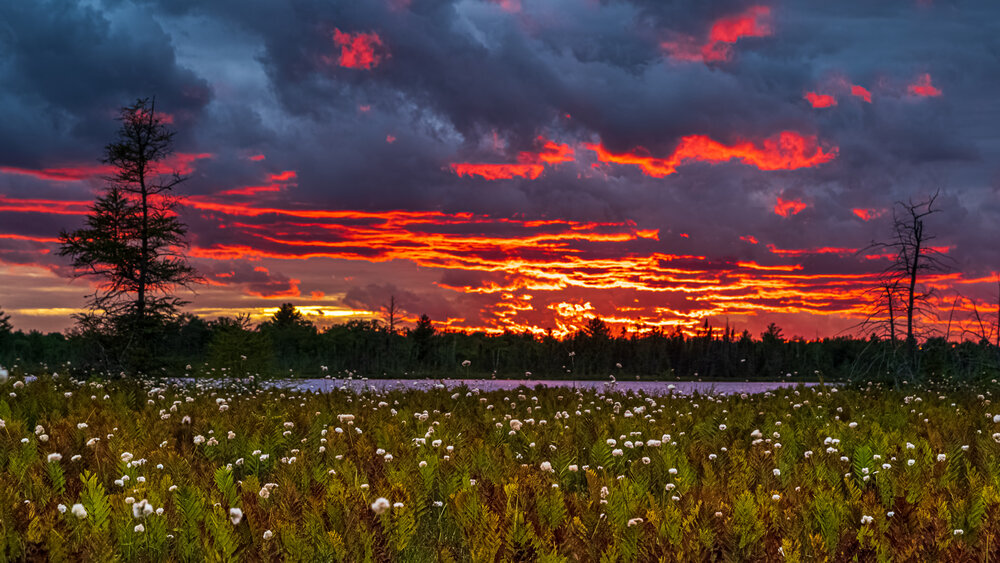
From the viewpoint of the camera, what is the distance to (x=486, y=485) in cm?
544

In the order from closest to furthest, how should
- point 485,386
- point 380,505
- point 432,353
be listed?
point 380,505, point 485,386, point 432,353

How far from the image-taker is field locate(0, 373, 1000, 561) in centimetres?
389

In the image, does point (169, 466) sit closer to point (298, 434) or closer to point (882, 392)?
point (298, 434)

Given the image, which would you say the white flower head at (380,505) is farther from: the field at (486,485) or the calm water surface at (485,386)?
the calm water surface at (485,386)

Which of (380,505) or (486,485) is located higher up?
(380,505)

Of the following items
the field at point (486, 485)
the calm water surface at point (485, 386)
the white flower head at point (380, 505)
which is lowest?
the calm water surface at point (485, 386)

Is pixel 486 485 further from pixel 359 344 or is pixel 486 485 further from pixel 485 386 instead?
pixel 359 344

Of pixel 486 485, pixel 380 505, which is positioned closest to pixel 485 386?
pixel 486 485

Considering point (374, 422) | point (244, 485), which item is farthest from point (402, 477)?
point (374, 422)

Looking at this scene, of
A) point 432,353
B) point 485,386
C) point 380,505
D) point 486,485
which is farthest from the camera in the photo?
point 432,353

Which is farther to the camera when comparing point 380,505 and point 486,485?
point 486,485

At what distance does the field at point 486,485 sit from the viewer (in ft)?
12.8

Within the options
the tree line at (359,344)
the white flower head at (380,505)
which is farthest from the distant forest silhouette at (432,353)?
the white flower head at (380,505)

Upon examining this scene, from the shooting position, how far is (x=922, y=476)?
19.7 feet
